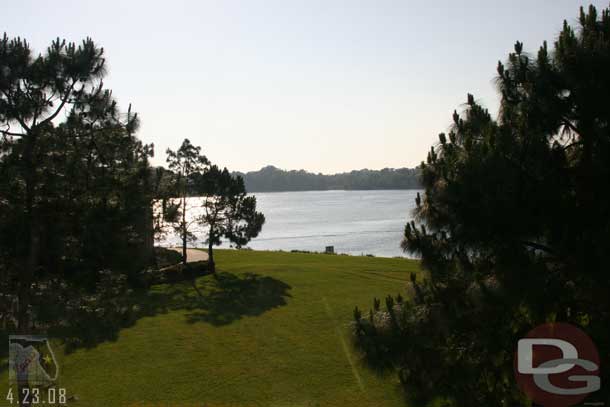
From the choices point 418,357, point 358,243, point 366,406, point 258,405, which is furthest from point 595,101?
point 358,243

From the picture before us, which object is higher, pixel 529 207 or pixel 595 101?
pixel 595 101

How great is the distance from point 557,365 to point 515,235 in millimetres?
2385

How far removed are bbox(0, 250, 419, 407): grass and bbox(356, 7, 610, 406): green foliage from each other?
122cm

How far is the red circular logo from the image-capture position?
770cm

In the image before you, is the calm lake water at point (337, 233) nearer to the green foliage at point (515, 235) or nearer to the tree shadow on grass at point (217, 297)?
the tree shadow on grass at point (217, 297)

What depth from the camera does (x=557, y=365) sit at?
8172mm

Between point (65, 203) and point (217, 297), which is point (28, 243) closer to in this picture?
point (65, 203)

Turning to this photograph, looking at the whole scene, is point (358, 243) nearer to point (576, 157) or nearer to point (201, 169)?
point (201, 169)

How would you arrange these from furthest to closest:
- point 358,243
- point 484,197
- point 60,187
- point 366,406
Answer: point 358,243 < point 366,406 < point 60,187 < point 484,197

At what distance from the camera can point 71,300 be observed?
1051 cm

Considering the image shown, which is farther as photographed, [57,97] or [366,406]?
[366,406]

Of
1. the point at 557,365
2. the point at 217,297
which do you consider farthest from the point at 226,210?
the point at 557,365

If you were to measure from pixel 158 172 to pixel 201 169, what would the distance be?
20.1m

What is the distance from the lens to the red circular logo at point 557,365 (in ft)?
25.3
